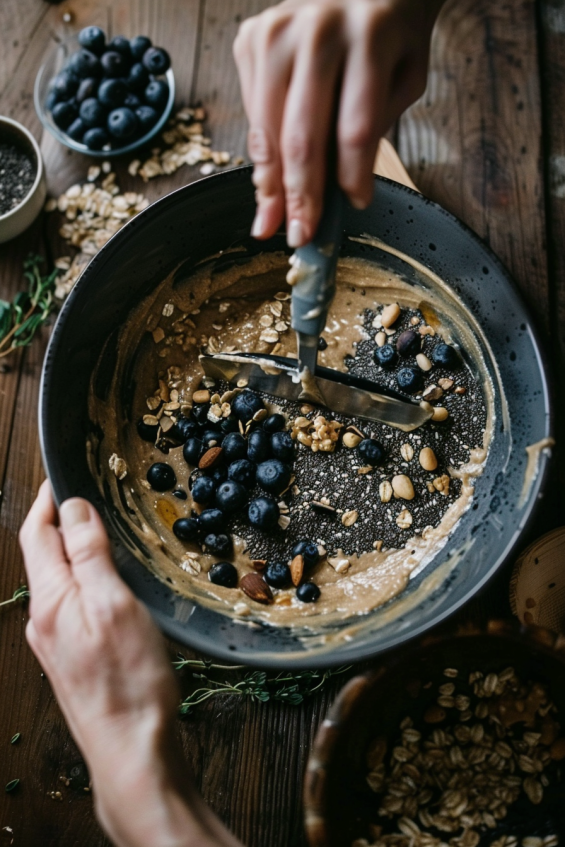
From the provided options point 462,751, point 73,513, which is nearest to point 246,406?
point 73,513

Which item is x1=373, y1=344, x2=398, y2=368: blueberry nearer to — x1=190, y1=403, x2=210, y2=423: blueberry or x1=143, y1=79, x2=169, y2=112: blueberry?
x1=190, y1=403, x2=210, y2=423: blueberry

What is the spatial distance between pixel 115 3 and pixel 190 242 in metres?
0.73

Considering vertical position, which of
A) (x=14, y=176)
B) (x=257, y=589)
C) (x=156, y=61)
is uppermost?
(x=156, y=61)

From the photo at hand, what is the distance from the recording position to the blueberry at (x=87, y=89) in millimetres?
1357

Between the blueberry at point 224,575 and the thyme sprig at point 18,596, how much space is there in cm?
35

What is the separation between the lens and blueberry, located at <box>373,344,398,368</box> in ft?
3.82

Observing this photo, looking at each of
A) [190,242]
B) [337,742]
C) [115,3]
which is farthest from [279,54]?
[115,3]

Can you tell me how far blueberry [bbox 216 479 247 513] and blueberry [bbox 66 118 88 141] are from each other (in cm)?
79

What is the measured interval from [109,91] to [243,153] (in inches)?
11.3

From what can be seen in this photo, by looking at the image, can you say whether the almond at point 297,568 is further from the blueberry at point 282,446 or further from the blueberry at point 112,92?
the blueberry at point 112,92

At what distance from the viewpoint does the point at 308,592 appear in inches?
41.9

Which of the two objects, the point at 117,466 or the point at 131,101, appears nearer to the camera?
the point at 117,466

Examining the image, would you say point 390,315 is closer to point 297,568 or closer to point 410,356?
point 410,356

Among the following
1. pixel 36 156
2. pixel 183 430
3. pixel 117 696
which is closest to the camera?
pixel 117 696
